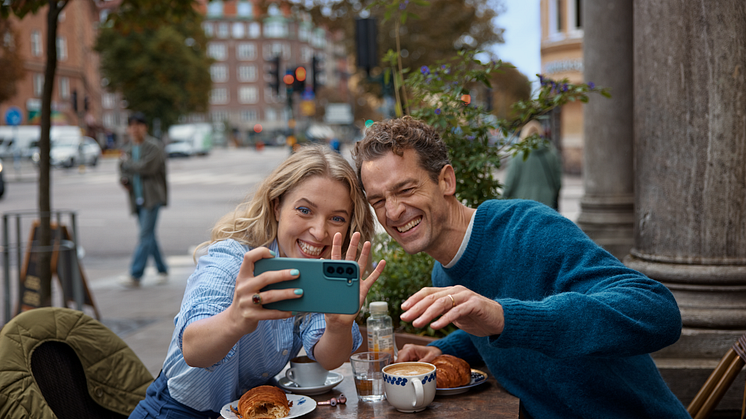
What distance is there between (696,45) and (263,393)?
8.45 feet

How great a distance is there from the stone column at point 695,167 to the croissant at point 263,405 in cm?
225

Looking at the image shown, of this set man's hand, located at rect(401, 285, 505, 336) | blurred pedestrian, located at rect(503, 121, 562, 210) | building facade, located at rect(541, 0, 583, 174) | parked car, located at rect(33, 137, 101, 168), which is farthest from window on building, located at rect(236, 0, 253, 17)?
man's hand, located at rect(401, 285, 505, 336)

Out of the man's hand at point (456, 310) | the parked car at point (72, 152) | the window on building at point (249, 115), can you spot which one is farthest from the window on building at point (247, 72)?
the man's hand at point (456, 310)

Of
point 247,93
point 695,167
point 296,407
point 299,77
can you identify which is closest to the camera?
point 296,407

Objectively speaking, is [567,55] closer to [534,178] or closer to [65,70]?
[534,178]

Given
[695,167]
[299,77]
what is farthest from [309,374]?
[299,77]

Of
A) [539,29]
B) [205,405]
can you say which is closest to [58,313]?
[205,405]

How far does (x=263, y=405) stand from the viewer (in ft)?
6.60

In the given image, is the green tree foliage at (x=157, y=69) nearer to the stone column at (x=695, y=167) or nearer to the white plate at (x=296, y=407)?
the stone column at (x=695, y=167)

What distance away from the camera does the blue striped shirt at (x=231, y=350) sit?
6.88ft

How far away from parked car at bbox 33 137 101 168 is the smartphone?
37.2 metres

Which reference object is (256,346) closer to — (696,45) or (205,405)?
(205,405)

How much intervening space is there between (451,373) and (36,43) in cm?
5579

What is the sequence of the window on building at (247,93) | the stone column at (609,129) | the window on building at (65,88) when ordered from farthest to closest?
the window on building at (247,93)
the window on building at (65,88)
the stone column at (609,129)
